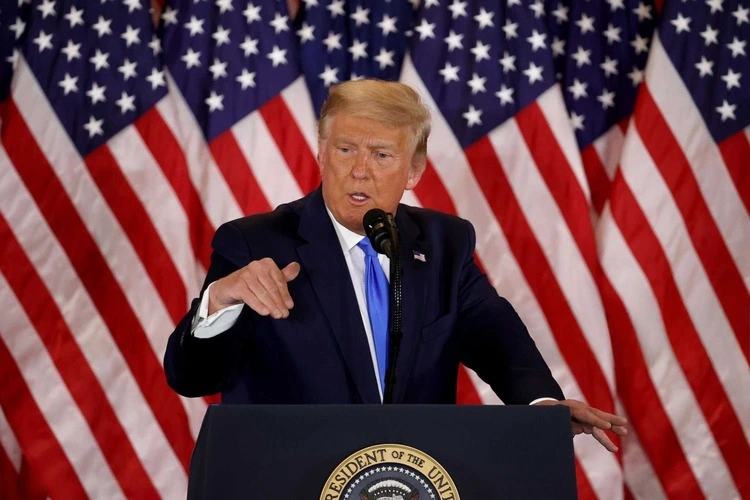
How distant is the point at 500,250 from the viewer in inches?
160

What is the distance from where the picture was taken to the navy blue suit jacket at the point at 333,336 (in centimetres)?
219

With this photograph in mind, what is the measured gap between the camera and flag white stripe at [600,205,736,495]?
13.2 feet

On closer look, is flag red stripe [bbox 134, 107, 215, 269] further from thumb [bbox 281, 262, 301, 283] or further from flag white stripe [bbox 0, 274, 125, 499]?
thumb [bbox 281, 262, 301, 283]

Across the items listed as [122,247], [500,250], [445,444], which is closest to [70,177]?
[122,247]

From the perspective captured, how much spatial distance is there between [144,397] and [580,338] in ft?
5.78

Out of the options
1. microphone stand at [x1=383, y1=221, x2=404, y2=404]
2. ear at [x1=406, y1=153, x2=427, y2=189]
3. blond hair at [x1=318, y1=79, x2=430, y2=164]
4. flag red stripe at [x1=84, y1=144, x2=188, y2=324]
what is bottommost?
microphone stand at [x1=383, y1=221, x2=404, y2=404]

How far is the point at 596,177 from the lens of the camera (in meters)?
4.30

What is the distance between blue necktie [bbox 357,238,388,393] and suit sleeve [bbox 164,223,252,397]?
30cm

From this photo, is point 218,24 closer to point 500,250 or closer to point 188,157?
point 188,157

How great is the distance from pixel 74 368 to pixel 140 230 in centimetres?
60

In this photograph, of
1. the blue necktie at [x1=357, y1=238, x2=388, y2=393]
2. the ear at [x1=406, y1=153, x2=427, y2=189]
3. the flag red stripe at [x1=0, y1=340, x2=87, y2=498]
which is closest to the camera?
the blue necktie at [x1=357, y1=238, x2=388, y2=393]

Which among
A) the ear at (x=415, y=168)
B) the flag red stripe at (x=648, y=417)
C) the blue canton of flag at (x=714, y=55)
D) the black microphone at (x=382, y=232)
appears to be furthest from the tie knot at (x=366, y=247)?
the blue canton of flag at (x=714, y=55)

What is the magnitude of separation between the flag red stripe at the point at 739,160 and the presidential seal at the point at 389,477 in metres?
2.92

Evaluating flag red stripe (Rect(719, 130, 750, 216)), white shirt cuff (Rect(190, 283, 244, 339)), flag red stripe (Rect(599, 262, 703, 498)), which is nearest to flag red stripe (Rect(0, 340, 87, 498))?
white shirt cuff (Rect(190, 283, 244, 339))
